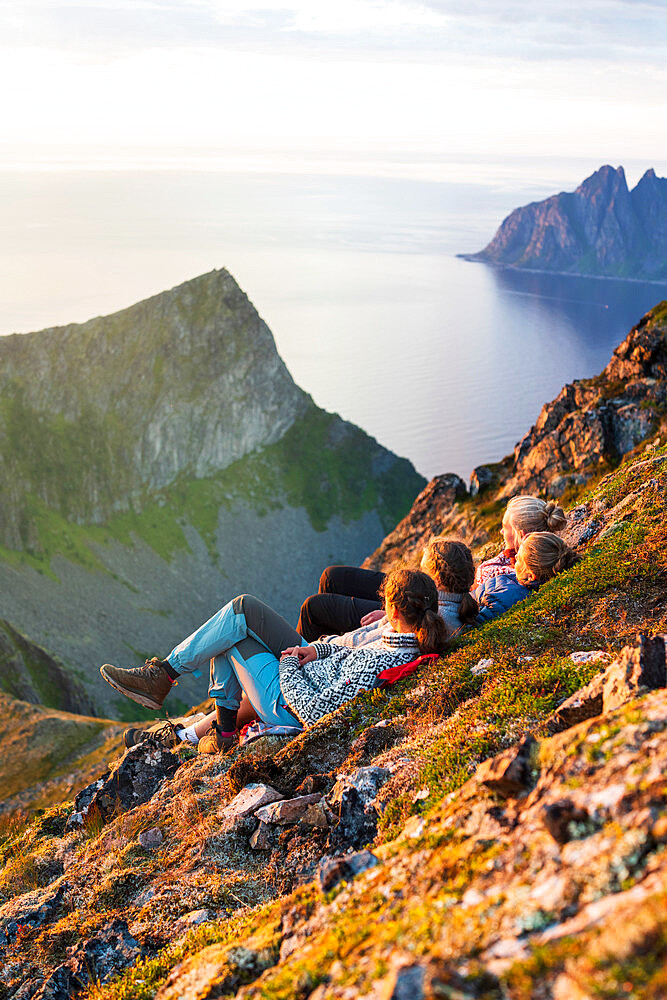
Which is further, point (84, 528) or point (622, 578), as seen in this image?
point (84, 528)

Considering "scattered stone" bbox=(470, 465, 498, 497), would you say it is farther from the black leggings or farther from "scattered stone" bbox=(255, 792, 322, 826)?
"scattered stone" bbox=(255, 792, 322, 826)

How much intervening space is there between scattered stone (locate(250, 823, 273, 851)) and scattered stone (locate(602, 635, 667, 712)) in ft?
14.6

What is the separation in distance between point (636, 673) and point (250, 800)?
5.43 m

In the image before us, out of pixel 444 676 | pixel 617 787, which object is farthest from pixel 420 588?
pixel 617 787

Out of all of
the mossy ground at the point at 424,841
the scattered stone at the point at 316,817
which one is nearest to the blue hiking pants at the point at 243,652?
the mossy ground at the point at 424,841

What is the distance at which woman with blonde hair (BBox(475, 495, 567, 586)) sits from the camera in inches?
464

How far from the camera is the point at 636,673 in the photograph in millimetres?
6137

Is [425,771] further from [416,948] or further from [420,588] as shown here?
[416,948]

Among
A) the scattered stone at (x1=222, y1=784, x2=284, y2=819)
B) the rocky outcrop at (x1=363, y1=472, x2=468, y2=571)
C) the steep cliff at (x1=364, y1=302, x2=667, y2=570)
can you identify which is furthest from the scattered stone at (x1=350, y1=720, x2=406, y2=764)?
the rocky outcrop at (x1=363, y1=472, x2=468, y2=571)

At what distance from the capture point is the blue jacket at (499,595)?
10805mm

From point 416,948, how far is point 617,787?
63.7 inches

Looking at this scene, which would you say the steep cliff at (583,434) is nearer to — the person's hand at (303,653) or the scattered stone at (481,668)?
the person's hand at (303,653)

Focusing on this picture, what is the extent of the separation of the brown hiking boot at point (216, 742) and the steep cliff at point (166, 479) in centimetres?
10088

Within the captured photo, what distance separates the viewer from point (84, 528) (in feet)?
444
